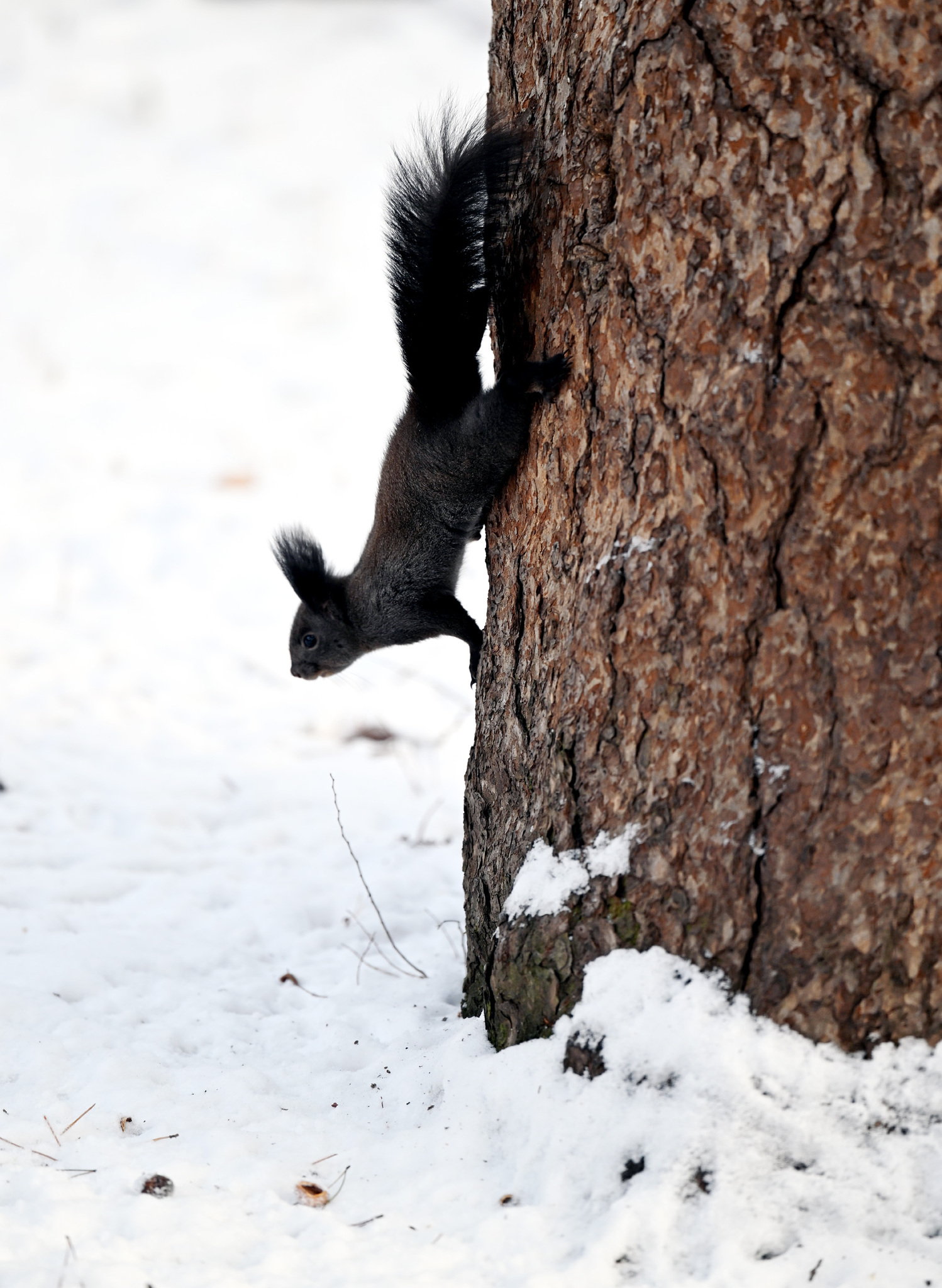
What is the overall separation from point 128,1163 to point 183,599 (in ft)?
13.6

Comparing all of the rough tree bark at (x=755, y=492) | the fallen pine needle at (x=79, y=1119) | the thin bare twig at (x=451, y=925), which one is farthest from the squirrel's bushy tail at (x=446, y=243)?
the fallen pine needle at (x=79, y=1119)

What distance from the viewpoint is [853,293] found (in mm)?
1417

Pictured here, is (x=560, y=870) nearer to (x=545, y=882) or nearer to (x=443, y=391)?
(x=545, y=882)

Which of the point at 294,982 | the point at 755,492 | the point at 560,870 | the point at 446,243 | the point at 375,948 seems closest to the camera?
the point at 755,492

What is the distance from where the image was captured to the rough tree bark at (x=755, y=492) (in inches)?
55.4

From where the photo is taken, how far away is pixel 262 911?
2.99 metres

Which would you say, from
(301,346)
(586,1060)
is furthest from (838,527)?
(301,346)

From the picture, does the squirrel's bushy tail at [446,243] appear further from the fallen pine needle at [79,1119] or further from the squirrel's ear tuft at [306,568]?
the fallen pine needle at [79,1119]

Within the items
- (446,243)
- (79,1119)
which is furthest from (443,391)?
(79,1119)

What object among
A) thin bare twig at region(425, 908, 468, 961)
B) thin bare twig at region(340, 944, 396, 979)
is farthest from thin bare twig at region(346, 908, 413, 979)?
thin bare twig at region(425, 908, 468, 961)

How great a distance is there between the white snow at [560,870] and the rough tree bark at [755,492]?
0.03 meters

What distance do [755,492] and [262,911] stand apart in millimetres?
2066

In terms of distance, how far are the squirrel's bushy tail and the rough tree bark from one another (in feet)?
0.52

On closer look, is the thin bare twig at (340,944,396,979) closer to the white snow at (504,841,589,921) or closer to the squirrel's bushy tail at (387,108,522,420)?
the white snow at (504,841,589,921)
